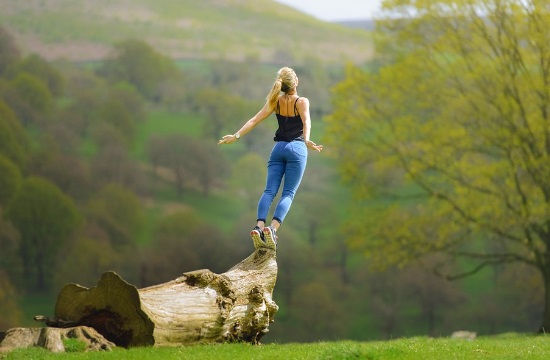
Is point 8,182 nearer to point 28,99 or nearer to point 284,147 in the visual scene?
point 28,99

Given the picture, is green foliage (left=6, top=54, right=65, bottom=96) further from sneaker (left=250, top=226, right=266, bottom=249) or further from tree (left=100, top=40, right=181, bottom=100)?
sneaker (left=250, top=226, right=266, bottom=249)

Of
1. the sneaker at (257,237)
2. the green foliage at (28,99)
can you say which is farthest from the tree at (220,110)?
the sneaker at (257,237)

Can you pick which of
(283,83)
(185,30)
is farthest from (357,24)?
(283,83)

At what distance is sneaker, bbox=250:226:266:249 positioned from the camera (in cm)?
1371

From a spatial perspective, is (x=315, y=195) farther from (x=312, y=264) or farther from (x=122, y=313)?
(x=122, y=313)

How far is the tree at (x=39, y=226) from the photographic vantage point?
42.2 meters

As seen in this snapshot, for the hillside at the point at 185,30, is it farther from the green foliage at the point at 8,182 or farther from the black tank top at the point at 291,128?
the black tank top at the point at 291,128

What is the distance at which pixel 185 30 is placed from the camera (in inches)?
2183

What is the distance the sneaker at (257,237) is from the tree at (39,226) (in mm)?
30197

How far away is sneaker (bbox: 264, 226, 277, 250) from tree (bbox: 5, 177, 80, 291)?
3019 cm

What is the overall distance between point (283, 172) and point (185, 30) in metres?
42.7

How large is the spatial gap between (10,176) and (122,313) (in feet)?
105

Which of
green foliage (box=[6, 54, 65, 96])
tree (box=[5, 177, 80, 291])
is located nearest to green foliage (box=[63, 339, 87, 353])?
tree (box=[5, 177, 80, 291])

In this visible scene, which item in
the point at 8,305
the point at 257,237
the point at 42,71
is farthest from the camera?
the point at 42,71
